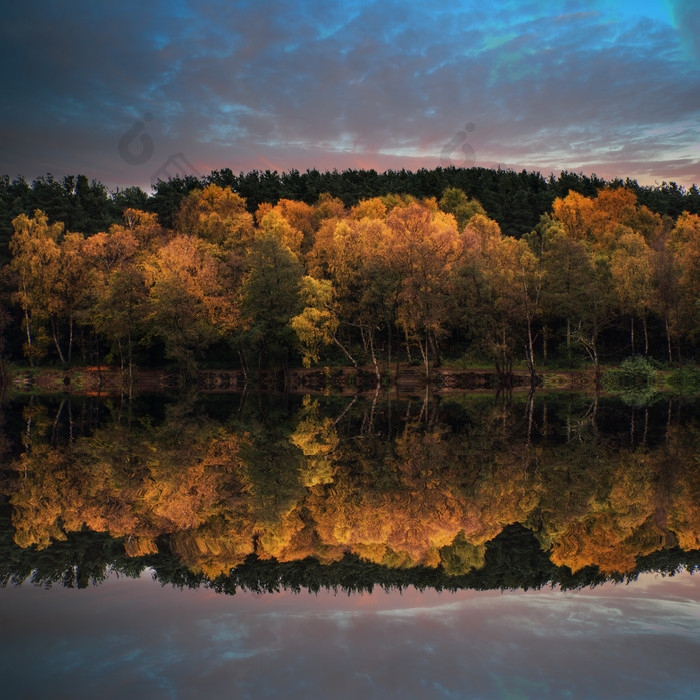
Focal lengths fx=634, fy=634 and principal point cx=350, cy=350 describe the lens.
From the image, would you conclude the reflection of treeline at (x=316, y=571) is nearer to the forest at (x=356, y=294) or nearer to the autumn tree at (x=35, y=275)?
the forest at (x=356, y=294)

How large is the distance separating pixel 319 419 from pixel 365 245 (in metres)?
40.2

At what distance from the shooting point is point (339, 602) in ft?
26.5

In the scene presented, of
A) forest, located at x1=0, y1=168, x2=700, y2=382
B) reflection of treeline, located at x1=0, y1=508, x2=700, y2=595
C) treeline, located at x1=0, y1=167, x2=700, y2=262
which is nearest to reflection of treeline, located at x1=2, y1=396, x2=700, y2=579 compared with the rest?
reflection of treeline, located at x1=0, y1=508, x2=700, y2=595

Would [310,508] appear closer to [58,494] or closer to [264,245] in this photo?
[58,494]

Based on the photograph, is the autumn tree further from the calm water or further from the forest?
the calm water

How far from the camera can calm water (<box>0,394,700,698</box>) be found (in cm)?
613

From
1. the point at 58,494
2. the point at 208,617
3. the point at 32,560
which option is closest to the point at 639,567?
the point at 208,617

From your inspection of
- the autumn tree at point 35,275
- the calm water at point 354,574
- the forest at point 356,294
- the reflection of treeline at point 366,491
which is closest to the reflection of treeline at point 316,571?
the calm water at point 354,574

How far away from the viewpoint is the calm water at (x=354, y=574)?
613 cm

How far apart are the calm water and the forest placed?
4523 centimetres

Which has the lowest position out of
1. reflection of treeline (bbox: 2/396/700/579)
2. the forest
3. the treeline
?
reflection of treeline (bbox: 2/396/700/579)

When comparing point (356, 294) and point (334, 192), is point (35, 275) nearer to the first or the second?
point (356, 294)

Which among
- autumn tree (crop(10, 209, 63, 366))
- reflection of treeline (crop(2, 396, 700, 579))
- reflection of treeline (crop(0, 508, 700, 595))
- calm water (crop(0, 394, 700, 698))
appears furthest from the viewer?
autumn tree (crop(10, 209, 63, 366))

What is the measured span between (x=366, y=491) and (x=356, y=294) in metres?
55.6
